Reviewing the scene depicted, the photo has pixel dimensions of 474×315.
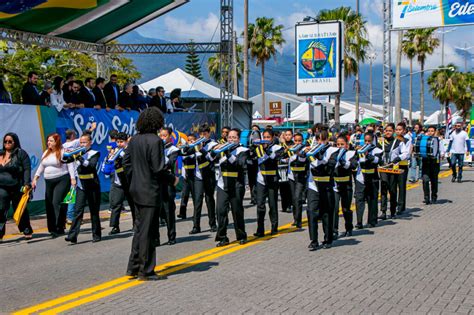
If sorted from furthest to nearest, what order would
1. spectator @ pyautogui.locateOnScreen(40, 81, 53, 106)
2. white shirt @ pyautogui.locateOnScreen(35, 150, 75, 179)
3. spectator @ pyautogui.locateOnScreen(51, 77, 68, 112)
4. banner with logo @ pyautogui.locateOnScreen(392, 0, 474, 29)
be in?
banner with logo @ pyautogui.locateOnScreen(392, 0, 474, 29)
spectator @ pyautogui.locateOnScreen(51, 77, 68, 112)
spectator @ pyautogui.locateOnScreen(40, 81, 53, 106)
white shirt @ pyautogui.locateOnScreen(35, 150, 75, 179)

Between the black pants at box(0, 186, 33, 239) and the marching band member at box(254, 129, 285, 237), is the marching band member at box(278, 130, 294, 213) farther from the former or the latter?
the black pants at box(0, 186, 33, 239)

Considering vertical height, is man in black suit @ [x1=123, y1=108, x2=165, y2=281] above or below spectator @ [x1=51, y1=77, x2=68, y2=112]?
below

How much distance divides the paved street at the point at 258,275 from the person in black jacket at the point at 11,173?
731 mm

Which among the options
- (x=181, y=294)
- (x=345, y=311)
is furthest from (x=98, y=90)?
(x=345, y=311)

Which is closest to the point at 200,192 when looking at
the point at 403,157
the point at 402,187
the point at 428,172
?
the point at 403,157

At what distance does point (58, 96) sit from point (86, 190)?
490cm

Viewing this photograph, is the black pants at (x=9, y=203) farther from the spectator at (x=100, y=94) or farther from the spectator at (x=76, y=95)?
the spectator at (x=100, y=94)

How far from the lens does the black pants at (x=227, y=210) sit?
9.81 meters

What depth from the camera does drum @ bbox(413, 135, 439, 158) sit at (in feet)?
48.4

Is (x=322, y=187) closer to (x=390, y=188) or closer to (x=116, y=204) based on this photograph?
(x=390, y=188)

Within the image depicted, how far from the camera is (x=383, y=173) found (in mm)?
13102

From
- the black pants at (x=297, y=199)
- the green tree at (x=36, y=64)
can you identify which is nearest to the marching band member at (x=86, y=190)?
the black pants at (x=297, y=199)

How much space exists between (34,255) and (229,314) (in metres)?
4.68

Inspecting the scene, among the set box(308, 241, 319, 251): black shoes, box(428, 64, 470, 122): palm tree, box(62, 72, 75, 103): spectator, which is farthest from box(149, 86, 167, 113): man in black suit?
box(428, 64, 470, 122): palm tree
